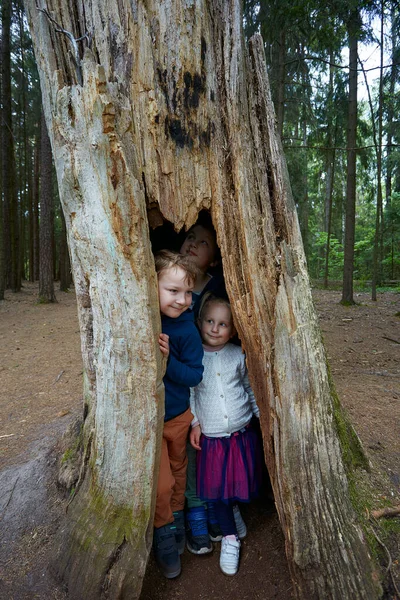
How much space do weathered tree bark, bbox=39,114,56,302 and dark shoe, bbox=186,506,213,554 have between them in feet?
34.2

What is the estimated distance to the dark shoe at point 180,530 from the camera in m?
2.52

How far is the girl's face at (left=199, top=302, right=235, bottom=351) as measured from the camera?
2596 millimetres

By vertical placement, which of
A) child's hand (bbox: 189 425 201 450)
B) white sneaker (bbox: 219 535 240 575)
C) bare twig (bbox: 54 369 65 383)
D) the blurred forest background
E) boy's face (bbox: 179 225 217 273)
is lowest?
white sneaker (bbox: 219 535 240 575)

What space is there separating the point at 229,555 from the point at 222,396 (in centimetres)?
Result: 99

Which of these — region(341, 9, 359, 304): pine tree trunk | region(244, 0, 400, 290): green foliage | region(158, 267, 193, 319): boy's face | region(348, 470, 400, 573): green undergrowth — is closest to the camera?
region(348, 470, 400, 573): green undergrowth

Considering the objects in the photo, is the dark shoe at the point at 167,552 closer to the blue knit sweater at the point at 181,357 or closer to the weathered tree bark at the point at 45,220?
the blue knit sweater at the point at 181,357

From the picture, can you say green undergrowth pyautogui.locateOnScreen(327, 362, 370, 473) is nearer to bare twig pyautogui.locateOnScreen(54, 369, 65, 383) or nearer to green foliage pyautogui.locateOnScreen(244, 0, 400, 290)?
bare twig pyautogui.locateOnScreen(54, 369, 65, 383)

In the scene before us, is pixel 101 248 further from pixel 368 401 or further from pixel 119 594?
pixel 368 401

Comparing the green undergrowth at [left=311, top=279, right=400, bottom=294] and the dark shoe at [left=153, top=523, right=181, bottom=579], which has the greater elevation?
the green undergrowth at [left=311, top=279, right=400, bottom=294]

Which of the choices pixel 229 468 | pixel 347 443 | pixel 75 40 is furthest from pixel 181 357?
pixel 75 40

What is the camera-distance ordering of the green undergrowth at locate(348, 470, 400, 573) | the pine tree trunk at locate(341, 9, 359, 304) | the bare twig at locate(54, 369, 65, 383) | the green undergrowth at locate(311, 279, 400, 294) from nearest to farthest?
the green undergrowth at locate(348, 470, 400, 573)
the bare twig at locate(54, 369, 65, 383)
the pine tree trunk at locate(341, 9, 359, 304)
the green undergrowth at locate(311, 279, 400, 294)

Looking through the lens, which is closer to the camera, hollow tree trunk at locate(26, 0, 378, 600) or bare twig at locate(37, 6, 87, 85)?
hollow tree trunk at locate(26, 0, 378, 600)

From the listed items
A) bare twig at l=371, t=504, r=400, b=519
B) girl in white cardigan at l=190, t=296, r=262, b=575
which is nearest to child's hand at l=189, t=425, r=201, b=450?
girl in white cardigan at l=190, t=296, r=262, b=575

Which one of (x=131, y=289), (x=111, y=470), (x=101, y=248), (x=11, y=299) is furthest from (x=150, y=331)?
(x=11, y=299)
